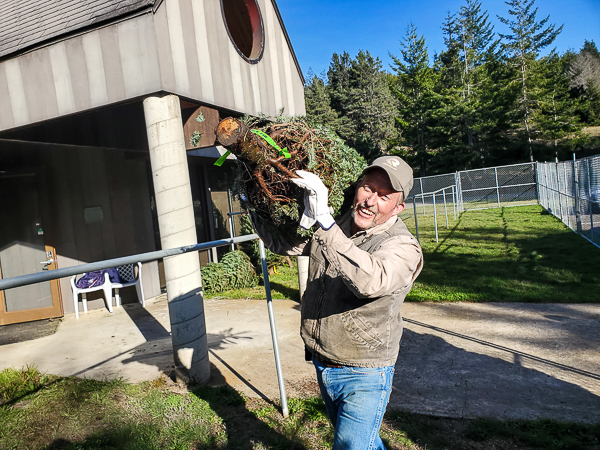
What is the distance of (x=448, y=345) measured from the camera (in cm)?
488

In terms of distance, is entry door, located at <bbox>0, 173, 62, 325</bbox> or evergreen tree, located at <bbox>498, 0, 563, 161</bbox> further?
evergreen tree, located at <bbox>498, 0, 563, 161</bbox>

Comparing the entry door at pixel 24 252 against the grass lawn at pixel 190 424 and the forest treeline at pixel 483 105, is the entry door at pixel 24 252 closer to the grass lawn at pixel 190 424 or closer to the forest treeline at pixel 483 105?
the grass lawn at pixel 190 424

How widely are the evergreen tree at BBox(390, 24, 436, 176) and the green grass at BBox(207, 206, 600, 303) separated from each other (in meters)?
27.6

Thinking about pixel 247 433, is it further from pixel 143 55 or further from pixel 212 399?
pixel 143 55

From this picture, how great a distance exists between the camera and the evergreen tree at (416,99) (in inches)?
1540

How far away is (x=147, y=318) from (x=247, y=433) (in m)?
4.32

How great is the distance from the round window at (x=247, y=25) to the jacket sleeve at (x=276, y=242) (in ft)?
14.7

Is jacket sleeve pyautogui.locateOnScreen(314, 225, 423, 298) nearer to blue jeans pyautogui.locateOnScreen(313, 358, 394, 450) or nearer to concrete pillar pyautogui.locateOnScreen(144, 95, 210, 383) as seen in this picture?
blue jeans pyautogui.locateOnScreen(313, 358, 394, 450)

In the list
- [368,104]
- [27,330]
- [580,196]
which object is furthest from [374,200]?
[368,104]

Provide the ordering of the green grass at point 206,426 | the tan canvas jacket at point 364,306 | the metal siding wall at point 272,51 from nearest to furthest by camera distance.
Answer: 1. the tan canvas jacket at point 364,306
2. the green grass at point 206,426
3. the metal siding wall at point 272,51

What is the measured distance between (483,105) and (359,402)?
39261 millimetres

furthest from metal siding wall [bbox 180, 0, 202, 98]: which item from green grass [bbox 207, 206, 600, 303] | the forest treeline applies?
the forest treeline

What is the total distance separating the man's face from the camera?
186 cm

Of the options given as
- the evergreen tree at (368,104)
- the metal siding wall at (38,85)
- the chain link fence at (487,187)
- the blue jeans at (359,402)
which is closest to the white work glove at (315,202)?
the blue jeans at (359,402)
